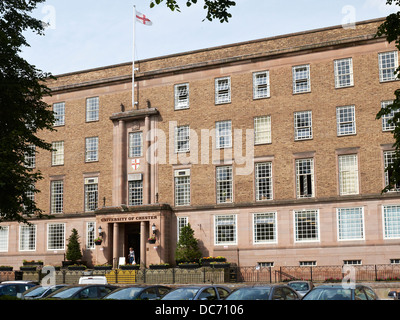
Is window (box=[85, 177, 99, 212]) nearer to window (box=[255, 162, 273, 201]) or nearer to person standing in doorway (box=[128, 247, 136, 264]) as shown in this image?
person standing in doorway (box=[128, 247, 136, 264])

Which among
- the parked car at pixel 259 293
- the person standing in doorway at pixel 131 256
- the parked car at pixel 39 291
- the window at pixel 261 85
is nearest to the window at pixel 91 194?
the person standing in doorway at pixel 131 256

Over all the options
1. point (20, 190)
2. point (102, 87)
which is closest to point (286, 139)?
point (102, 87)

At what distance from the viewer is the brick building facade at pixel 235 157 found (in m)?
39.7

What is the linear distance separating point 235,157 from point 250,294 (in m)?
27.0

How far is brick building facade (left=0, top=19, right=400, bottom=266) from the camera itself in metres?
39.7

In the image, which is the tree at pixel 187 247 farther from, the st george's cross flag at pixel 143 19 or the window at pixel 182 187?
the st george's cross flag at pixel 143 19

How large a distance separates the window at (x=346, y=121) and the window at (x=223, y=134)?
8.60 m

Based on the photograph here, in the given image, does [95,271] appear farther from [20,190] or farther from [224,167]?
[20,190]

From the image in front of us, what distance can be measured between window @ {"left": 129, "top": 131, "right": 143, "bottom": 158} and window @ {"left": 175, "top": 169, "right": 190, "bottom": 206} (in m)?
4.19

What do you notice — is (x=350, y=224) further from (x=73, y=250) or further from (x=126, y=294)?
(x=126, y=294)

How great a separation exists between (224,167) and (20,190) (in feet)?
68.8

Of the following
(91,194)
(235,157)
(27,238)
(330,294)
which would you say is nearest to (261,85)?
(235,157)

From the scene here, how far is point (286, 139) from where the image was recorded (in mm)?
42125

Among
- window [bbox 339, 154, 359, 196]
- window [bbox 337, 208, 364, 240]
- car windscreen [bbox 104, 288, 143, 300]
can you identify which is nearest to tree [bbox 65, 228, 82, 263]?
window [bbox 337, 208, 364, 240]
